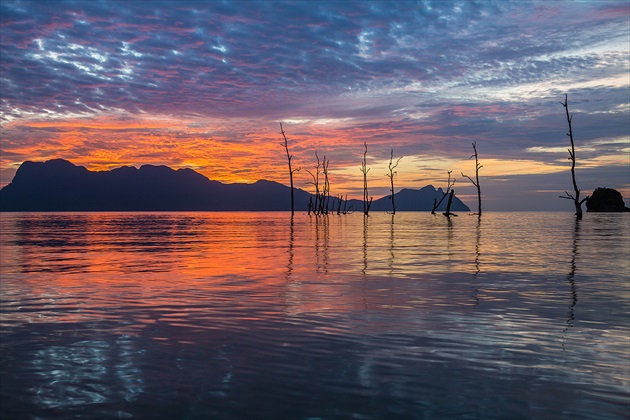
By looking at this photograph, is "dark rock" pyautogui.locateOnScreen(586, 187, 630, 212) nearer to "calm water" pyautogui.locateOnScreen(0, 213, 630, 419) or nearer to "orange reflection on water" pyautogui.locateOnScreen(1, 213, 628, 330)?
"orange reflection on water" pyautogui.locateOnScreen(1, 213, 628, 330)

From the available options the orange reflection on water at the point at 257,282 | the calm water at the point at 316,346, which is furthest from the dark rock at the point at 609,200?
the calm water at the point at 316,346

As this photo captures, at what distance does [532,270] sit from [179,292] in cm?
1107

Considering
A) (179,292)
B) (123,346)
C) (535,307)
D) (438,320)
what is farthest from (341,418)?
(179,292)

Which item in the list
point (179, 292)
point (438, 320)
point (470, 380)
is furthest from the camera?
point (179, 292)

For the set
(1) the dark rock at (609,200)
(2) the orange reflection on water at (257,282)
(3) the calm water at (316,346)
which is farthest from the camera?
(1) the dark rock at (609,200)

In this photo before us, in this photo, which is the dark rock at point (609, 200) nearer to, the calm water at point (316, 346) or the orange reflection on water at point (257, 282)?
the orange reflection on water at point (257, 282)

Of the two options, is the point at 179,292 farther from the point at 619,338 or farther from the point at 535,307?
the point at 619,338

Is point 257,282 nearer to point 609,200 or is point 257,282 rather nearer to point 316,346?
point 316,346

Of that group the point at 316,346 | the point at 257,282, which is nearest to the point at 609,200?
the point at 257,282

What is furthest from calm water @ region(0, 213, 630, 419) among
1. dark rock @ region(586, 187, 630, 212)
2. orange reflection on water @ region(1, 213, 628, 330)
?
dark rock @ region(586, 187, 630, 212)

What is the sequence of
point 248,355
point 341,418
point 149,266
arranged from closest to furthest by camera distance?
1. point 341,418
2. point 248,355
3. point 149,266

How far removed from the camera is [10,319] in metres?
8.88

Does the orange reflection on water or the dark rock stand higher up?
the dark rock

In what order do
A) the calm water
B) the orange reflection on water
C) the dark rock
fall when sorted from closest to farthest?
the calm water → the orange reflection on water → the dark rock
